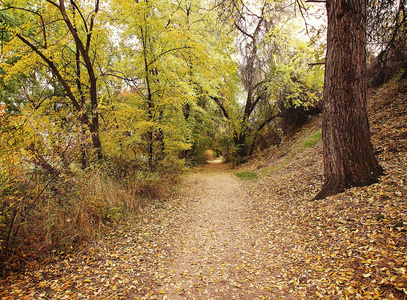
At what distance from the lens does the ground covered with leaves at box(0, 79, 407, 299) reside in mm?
2613

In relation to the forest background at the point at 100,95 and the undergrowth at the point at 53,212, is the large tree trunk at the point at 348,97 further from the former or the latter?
the undergrowth at the point at 53,212

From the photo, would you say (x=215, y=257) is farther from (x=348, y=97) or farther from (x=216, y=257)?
(x=348, y=97)

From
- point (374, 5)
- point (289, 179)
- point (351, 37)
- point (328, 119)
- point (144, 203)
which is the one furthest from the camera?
point (289, 179)

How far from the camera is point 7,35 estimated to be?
607cm

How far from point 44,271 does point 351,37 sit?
6.84 meters

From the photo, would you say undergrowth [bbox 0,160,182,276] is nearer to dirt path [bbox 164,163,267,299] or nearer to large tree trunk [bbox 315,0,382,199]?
dirt path [bbox 164,163,267,299]

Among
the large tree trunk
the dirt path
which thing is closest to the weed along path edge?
the dirt path

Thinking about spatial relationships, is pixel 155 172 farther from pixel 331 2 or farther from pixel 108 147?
pixel 331 2

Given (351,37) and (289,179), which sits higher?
(351,37)

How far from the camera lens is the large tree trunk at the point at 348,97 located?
Answer: 422 centimetres

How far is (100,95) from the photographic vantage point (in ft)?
23.3

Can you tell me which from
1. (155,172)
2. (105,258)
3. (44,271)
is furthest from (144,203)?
(44,271)

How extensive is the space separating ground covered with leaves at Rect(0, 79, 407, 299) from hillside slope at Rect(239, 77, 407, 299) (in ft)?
0.04

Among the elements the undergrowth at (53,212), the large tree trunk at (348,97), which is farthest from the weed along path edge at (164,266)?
the large tree trunk at (348,97)
